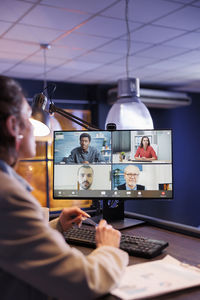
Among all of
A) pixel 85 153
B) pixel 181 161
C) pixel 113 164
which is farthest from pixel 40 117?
pixel 181 161

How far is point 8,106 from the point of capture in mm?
984

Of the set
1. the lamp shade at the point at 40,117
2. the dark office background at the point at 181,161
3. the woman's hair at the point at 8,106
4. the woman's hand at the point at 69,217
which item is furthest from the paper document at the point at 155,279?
the dark office background at the point at 181,161

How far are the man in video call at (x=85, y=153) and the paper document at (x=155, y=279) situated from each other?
2.72 feet

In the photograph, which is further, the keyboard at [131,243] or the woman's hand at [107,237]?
the keyboard at [131,243]

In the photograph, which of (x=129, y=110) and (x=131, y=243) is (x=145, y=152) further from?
(x=131, y=243)

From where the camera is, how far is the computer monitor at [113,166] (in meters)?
1.97

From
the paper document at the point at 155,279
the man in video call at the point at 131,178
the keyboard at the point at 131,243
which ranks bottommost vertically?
the paper document at the point at 155,279

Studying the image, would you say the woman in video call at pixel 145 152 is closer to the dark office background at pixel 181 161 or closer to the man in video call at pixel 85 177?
the man in video call at pixel 85 177

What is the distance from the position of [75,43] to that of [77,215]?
2696mm

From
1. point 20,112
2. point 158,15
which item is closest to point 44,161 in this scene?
point 158,15

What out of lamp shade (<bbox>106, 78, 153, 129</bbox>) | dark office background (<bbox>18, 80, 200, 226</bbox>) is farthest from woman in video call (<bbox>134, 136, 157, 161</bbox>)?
dark office background (<bbox>18, 80, 200, 226</bbox>)

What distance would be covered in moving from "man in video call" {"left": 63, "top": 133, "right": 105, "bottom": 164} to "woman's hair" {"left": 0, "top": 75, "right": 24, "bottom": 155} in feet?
3.35

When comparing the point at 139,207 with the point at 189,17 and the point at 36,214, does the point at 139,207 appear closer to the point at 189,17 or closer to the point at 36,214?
the point at 189,17

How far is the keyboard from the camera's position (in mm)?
1397
